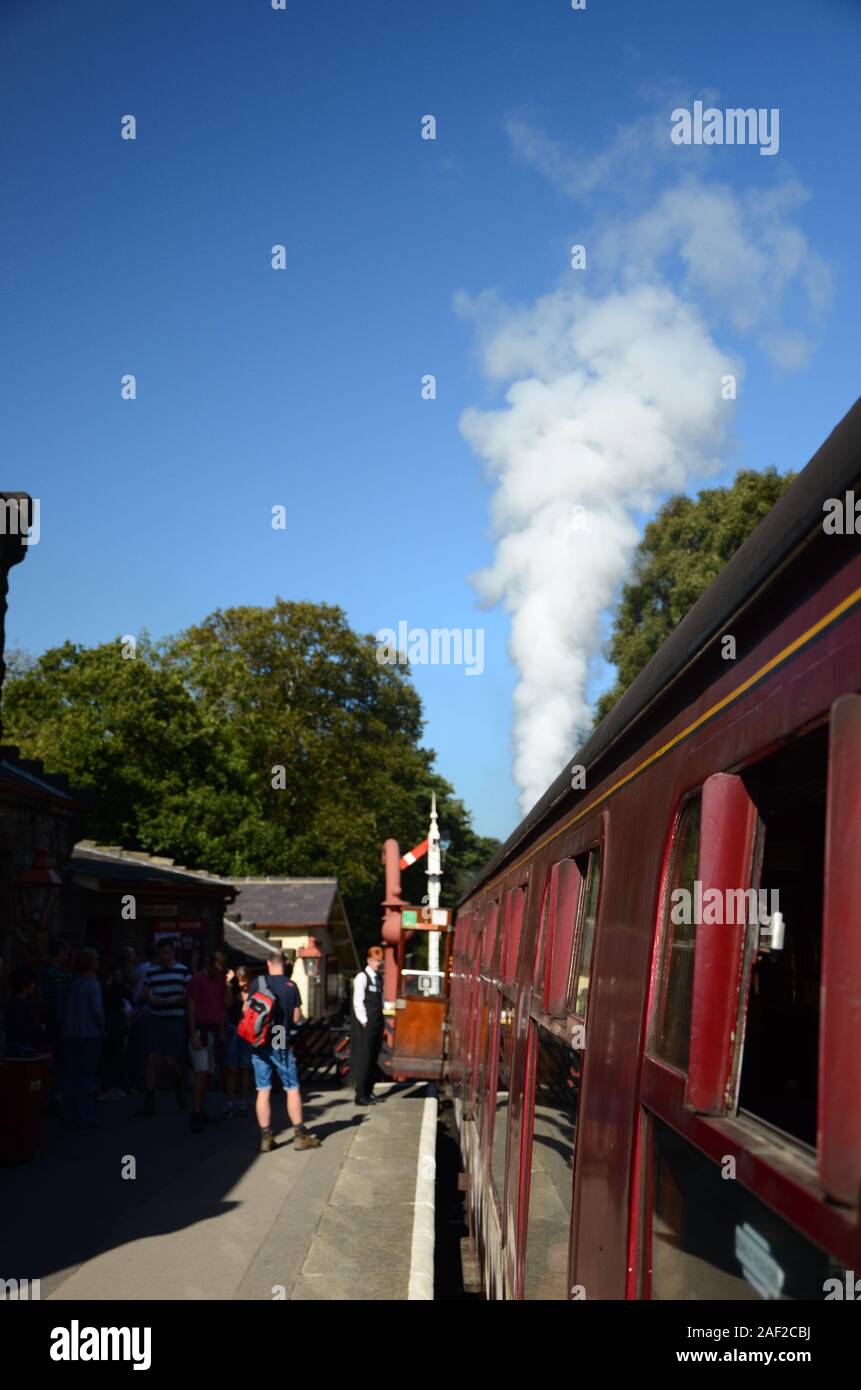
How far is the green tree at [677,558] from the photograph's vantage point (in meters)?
31.5

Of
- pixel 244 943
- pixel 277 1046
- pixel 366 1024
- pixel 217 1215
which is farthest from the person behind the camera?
pixel 244 943

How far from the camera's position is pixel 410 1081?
730 inches

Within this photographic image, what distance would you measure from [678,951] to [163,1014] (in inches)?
443

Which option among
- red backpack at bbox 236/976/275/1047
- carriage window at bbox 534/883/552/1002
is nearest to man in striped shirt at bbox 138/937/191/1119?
red backpack at bbox 236/976/275/1047

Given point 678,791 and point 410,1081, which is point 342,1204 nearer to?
point 678,791

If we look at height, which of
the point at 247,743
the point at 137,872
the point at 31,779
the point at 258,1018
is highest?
the point at 247,743

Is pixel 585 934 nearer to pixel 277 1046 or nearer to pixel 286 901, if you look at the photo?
pixel 277 1046

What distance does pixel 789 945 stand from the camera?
2977mm

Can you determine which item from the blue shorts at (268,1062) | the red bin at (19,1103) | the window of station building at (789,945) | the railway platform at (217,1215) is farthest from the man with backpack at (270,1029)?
the window of station building at (789,945)

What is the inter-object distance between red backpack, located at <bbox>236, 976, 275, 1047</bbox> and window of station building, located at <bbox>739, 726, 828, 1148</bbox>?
8.03 metres

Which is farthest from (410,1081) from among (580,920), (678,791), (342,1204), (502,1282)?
(678,791)

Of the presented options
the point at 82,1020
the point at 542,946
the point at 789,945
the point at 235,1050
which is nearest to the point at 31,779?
the point at 82,1020

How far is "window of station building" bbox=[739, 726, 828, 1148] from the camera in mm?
2137
